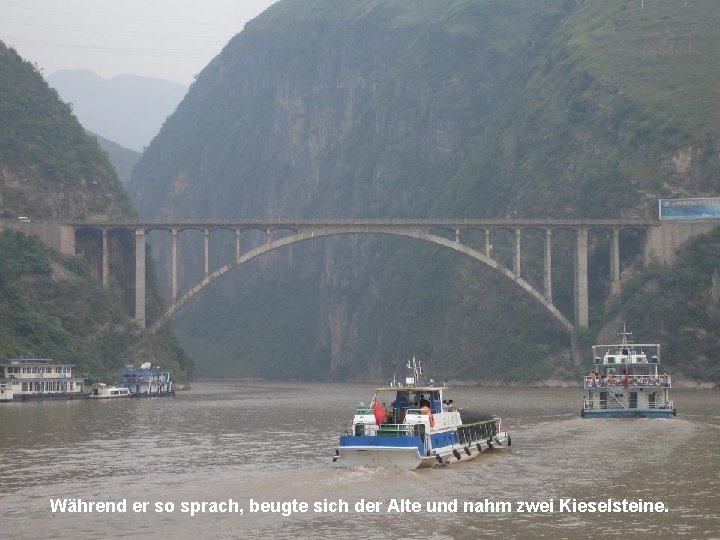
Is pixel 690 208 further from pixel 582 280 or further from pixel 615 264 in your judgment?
pixel 582 280

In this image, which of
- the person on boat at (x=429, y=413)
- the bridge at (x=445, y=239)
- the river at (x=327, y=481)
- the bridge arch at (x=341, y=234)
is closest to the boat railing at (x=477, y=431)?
the river at (x=327, y=481)

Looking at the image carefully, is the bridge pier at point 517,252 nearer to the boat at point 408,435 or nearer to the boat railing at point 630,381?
the boat railing at point 630,381

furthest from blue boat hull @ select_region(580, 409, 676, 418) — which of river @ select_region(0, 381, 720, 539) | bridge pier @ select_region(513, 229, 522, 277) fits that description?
bridge pier @ select_region(513, 229, 522, 277)

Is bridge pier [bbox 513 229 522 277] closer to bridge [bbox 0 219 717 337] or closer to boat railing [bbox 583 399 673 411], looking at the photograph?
bridge [bbox 0 219 717 337]

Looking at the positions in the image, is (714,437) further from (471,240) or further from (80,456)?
(471,240)

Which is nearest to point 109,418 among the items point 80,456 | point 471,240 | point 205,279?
point 80,456

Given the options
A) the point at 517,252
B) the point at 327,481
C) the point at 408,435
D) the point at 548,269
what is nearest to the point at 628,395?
the point at 408,435
